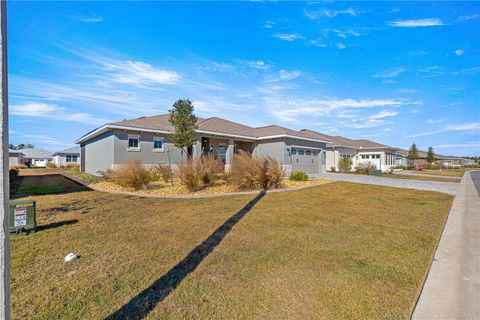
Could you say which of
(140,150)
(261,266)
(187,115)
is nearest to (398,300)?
(261,266)

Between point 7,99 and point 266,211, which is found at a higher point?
point 7,99

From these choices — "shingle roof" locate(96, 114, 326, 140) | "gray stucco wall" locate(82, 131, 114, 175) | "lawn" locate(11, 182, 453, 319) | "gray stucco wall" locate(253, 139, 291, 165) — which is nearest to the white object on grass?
"lawn" locate(11, 182, 453, 319)

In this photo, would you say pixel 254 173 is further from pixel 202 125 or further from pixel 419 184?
pixel 419 184

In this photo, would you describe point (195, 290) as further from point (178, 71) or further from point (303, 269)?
point (178, 71)

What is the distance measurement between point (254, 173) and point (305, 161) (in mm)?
12860

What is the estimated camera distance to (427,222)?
20.9ft

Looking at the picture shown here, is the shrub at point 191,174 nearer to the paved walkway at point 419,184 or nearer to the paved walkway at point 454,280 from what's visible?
the paved walkway at point 454,280

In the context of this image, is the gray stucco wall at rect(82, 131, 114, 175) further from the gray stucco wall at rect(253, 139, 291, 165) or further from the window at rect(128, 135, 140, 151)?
the gray stucco wall at rect(253, 139, 291, 165)

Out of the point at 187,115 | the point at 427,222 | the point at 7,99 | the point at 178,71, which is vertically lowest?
the point at 427,222

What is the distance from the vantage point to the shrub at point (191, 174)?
10672 millimetres

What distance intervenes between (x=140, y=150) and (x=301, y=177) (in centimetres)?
1216

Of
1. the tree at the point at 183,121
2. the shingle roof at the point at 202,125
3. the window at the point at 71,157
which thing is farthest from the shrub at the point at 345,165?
the window at the point at 71,157

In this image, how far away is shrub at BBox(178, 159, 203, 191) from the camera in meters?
10.7

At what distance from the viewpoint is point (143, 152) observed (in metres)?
16.3
